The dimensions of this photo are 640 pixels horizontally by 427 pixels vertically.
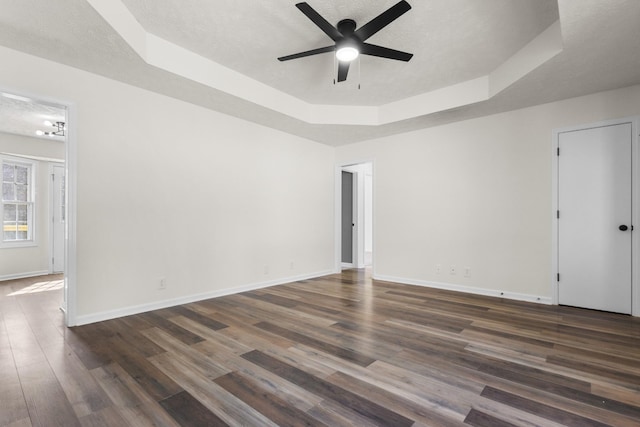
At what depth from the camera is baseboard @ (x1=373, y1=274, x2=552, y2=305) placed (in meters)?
4.07

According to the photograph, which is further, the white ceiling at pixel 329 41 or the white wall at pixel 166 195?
the white wall at pixel 166 195

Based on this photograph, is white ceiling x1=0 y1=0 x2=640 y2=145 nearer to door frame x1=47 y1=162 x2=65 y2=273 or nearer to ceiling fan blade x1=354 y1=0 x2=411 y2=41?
ceiling fan blade x1=354 y1=0 x2=411 y2=41

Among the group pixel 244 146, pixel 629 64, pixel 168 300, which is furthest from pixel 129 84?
pixel 629 64

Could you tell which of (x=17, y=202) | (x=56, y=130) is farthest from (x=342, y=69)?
(x=17, y=202)

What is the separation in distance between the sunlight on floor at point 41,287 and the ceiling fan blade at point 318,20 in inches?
223

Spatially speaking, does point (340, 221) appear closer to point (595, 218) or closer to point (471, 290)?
point (471, 290)

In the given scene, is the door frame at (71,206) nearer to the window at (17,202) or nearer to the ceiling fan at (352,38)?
the ceiling fan at (352,38)

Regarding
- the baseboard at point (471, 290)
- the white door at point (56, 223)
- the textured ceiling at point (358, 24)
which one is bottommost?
the baseboard at point (471, 290)

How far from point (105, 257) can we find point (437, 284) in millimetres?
4609

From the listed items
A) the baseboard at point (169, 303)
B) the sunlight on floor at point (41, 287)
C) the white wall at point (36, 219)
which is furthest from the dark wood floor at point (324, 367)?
the white wall at point (36, 219)

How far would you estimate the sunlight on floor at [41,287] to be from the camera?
15.5ft

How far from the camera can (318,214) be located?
6020 mm

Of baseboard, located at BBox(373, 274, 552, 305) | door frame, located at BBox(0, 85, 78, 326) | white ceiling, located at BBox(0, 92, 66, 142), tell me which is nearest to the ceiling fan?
door frame, located at BBox(0, 85, 78, 326)

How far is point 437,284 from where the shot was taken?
4945 millimetres
